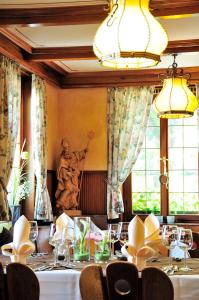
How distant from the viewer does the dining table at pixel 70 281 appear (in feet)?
10.1

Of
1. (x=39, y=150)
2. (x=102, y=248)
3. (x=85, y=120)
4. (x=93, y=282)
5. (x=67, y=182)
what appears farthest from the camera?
(x=85, y=120)

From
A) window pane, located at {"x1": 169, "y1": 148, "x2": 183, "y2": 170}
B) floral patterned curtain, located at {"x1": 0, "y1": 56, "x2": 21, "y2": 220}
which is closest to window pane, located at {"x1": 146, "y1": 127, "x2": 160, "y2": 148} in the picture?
window pane, located at {"x1": 169, "y1": 148, "x2": 183, "y2": 170}

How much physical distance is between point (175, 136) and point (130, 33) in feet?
20.0

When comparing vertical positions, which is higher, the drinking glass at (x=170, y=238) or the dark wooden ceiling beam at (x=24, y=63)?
the dark wooden ceiling beam at (x=24, y=63)

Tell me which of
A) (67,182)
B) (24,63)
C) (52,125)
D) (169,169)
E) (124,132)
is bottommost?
(67,182)

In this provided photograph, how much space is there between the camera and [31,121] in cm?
802

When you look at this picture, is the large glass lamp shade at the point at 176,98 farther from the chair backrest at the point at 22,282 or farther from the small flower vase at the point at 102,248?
the chair backrest at the point at 22,282

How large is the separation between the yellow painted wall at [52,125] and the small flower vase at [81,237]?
5.10 m

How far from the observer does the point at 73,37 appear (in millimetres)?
6773

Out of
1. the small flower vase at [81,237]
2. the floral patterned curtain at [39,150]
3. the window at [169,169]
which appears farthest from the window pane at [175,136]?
the small flower vase at [81,237]

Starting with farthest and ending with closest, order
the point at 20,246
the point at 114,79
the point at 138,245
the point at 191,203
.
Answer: the point at 114,79
the point at 191,203
the point at 20,246
the point at 138,245

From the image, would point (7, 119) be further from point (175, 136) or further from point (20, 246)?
point (20, 246)

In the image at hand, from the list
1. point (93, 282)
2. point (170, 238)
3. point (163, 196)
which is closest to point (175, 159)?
point (163, 196)

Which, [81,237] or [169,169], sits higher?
[169,169]
